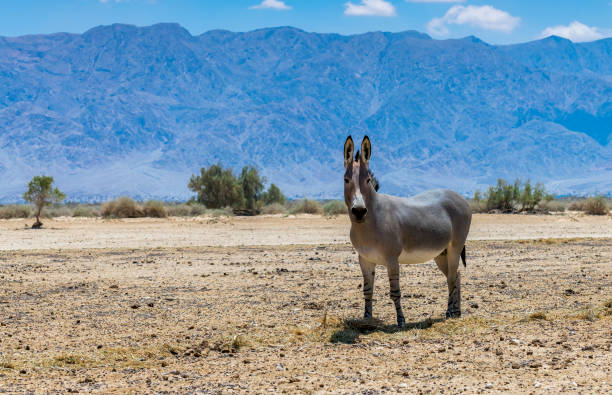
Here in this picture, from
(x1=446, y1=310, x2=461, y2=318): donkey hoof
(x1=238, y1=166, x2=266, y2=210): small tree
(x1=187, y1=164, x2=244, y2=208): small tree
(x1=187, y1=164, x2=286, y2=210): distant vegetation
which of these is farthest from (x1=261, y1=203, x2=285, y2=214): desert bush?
(x1=446, y1=310, x2=461, y2=318): donkey hoof

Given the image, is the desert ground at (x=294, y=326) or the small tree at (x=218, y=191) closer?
the desert ground at (x=294, y=326)

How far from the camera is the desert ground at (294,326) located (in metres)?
7.25

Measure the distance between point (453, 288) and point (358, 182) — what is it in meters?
2.45

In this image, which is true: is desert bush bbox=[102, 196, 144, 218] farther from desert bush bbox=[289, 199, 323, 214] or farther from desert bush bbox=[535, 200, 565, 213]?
desert bush bbox=[535, 200, 565, 213]

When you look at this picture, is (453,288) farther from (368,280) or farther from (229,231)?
(229,231)

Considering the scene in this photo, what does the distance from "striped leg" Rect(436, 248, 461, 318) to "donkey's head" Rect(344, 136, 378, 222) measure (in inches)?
71.2

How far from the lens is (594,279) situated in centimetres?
1395

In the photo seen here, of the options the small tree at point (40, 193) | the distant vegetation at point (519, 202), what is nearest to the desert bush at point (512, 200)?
the distant vegetation at point (519, 202)

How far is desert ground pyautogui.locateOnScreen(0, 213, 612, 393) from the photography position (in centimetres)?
725

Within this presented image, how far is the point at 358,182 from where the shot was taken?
9.30 meters

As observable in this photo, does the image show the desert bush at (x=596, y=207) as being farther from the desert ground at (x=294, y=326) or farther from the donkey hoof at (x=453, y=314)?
the donkey hoof at (x=453, y=314)

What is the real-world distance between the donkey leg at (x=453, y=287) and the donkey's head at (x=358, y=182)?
1.81 m

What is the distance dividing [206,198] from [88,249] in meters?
28.2

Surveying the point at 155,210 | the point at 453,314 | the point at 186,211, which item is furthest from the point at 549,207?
the point at 453,314
